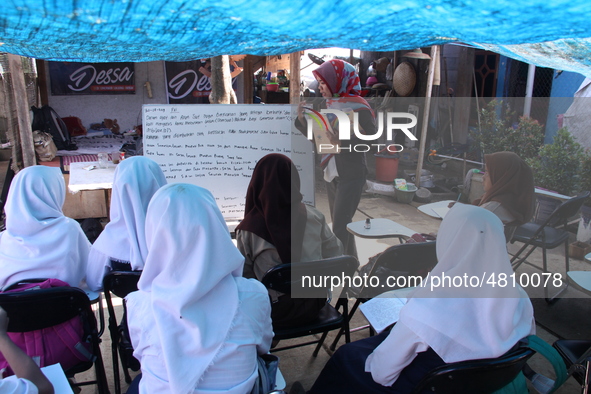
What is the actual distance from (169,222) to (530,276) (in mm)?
3710

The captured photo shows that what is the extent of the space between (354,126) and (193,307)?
2.23 metres

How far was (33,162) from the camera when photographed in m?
4.84

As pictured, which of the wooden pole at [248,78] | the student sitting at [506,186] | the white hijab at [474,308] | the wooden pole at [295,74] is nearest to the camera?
the white hijab at [474,308]

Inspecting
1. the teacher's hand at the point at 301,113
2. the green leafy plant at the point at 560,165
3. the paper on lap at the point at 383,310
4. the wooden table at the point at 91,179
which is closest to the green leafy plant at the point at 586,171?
the green leafy plant at the point at 560,165

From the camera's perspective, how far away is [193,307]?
139cm

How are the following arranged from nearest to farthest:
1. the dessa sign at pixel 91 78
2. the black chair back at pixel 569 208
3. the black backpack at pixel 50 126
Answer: the black chair back at pixel 569 208 → the black backpack at pixel 50 126 → the dessa sign at pixel 91 78

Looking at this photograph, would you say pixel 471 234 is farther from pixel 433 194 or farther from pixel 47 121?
pixel 47 121

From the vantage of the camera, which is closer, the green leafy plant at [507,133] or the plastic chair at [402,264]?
the plastic chair at [402,264]

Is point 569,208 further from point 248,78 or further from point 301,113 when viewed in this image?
point 248,78

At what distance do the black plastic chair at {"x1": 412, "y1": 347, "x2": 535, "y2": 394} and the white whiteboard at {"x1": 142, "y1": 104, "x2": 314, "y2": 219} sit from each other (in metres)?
2.69

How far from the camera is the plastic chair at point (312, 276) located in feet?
7.11

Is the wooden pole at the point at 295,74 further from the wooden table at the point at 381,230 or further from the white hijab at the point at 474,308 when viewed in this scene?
the white hijab at the point at 474,308

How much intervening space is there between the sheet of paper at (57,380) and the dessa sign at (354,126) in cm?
238

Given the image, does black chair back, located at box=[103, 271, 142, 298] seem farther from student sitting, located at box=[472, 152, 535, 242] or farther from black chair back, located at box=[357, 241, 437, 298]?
student sitting, located at box=[472, 152, 535, 242]
